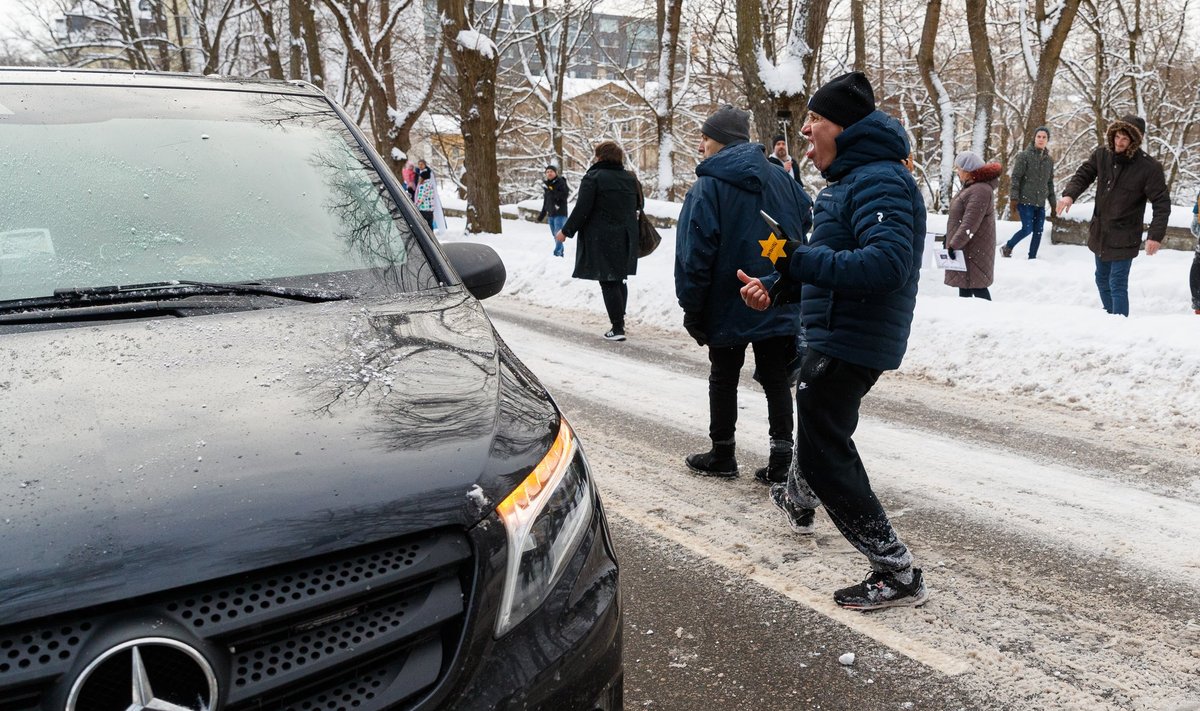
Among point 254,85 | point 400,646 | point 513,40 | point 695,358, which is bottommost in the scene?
point 695,358

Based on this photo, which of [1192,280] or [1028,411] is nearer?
[1028,411]

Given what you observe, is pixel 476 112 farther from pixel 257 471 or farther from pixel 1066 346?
pixel 257 471

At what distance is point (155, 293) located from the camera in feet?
8.66

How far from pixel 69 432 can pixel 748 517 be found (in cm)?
323

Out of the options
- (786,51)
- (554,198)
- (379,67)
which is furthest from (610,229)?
(379,67)

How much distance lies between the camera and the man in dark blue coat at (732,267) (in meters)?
4.77

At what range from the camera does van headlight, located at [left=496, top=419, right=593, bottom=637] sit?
73.1 inches

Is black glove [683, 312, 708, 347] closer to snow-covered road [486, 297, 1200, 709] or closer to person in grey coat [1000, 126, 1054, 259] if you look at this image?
snow-covered road [486, 297, 1200, 709]

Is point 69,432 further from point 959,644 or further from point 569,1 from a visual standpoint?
point 569,1

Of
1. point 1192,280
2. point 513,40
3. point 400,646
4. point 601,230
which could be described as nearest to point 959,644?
point 400,646

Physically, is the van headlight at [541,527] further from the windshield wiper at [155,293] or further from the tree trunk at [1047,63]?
the tree trunk at [1047,63]

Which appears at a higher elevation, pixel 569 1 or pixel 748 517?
pixel 569 1

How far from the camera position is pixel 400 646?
169 cm

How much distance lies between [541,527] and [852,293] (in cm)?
183
